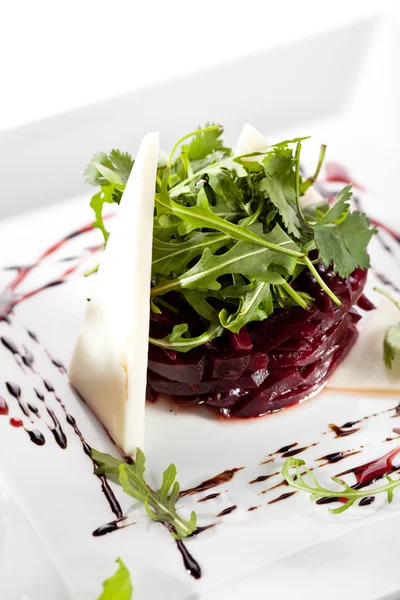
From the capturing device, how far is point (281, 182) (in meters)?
3.18

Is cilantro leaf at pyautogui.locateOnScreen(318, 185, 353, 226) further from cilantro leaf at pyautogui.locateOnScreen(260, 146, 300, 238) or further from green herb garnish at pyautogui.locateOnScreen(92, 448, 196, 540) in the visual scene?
green herb garnish at pyautogui.locateOnScreen(92, 448, 196, 540)

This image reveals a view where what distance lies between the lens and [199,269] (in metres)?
3.01

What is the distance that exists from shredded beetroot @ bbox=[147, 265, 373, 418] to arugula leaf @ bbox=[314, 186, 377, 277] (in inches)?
4.6

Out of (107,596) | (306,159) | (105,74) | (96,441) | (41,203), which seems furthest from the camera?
(105,74)

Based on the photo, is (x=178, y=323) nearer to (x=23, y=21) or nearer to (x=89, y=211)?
(x=89, y=211)

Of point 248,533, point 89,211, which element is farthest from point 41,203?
point 248,533

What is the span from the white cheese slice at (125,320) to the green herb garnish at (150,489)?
0.13 metres

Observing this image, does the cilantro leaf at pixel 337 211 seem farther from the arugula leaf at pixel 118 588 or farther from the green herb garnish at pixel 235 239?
the arugula leaf at pixel 118 588

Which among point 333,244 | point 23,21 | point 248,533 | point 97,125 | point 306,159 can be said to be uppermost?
point 23,21

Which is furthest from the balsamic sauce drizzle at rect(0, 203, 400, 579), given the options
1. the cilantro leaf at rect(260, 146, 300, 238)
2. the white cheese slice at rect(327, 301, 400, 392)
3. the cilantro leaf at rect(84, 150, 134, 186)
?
the cilantro leaf at rect(260, 146, 300, 238)

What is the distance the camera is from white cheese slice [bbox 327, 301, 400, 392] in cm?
349

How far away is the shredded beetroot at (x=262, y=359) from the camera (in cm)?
316

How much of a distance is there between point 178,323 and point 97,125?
166cm

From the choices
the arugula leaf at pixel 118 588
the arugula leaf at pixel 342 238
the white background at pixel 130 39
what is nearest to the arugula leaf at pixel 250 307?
the arugula leaf at pixel 342 238
